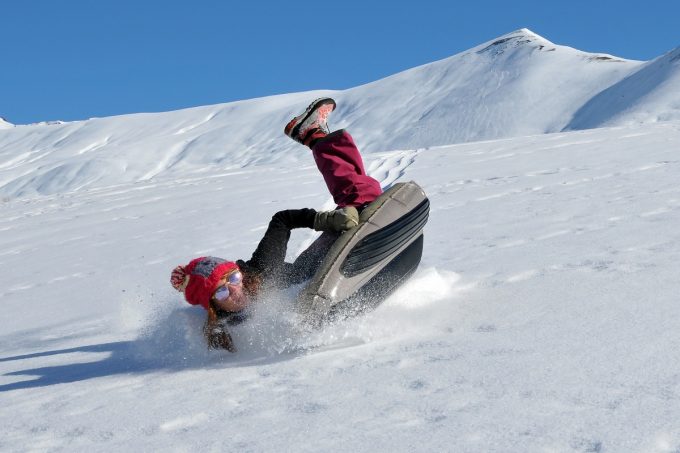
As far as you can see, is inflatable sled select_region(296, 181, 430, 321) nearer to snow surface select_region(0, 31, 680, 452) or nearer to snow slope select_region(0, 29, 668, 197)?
snow surface select_region(0, 31, 680, 452)

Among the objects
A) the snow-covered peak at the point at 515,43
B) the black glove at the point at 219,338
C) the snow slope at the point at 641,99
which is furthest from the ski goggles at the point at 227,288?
the snow-covered peak at the point at 515,43

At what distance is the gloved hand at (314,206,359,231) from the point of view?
13.1 feet

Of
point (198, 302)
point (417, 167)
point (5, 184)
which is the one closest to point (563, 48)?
point (5, 184)

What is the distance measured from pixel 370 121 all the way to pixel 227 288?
63963 millimetres

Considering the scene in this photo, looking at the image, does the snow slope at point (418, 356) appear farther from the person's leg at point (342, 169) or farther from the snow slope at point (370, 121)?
the snow slope at point (370, 121)

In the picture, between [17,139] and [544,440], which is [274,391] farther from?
[17,139]

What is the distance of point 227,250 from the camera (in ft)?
26.1

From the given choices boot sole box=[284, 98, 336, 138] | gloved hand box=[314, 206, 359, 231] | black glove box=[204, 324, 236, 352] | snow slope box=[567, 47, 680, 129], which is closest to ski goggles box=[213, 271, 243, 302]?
black glove box=[204, 324, 236, 352]

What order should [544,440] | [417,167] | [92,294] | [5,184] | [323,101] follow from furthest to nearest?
[5,184]
[417,167]
[92,294]
[323,101]
[544,440]

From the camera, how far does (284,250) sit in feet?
13.5

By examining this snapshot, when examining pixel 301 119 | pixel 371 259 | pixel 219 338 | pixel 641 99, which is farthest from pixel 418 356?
pixel 641 99

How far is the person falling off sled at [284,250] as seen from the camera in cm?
388

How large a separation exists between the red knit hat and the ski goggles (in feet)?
0.09

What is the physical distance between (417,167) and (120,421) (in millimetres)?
12775
